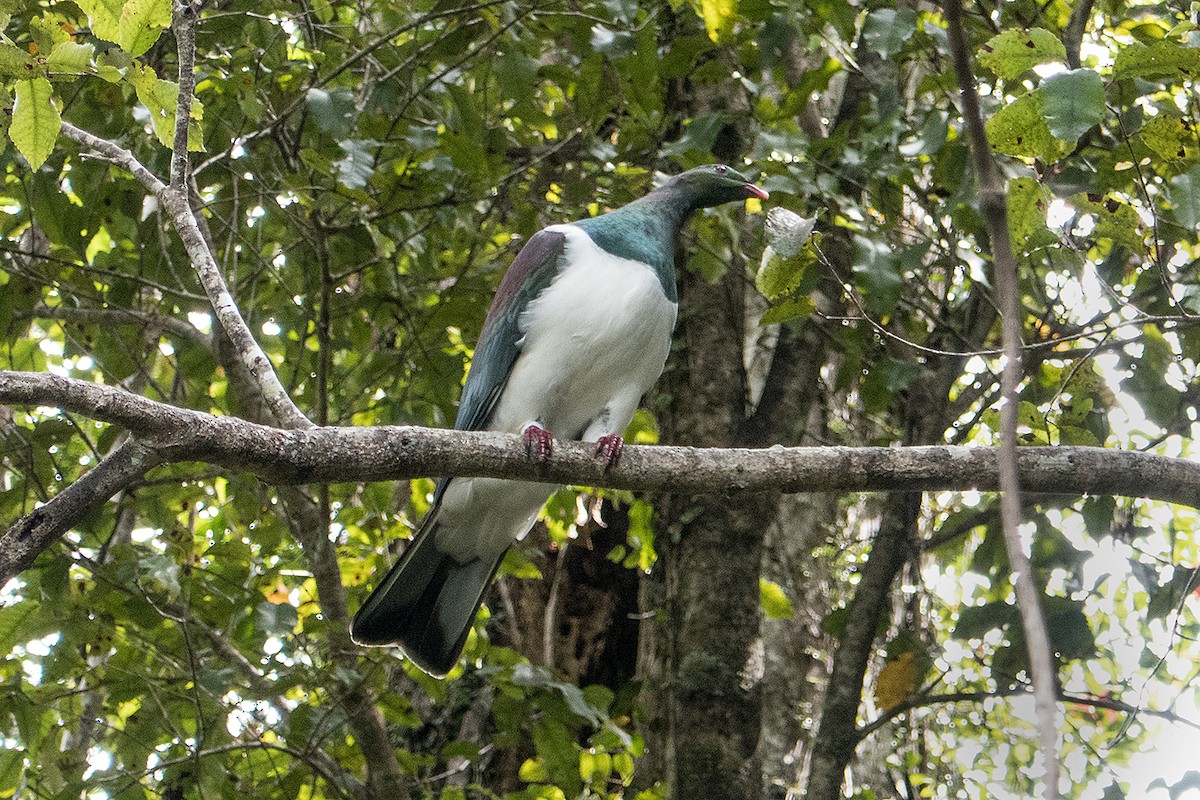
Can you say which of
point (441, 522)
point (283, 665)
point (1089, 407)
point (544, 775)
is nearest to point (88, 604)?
point (283, 665)

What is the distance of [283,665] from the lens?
3.34 metres

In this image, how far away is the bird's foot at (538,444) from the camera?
2.43 metres

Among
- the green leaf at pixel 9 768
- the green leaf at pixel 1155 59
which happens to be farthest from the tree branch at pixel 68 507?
the green leaf at pixel 1155 59

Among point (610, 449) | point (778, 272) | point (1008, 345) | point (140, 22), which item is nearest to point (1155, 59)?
point (778, 272)

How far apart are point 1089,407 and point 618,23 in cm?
179

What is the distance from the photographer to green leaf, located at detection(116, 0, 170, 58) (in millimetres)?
2197

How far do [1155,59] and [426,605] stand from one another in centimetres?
225

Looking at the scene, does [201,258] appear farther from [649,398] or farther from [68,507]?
[649,398]

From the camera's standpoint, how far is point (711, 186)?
A: 359 cm

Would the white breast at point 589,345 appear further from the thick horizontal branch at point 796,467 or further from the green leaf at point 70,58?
the green leaf at point 70,58

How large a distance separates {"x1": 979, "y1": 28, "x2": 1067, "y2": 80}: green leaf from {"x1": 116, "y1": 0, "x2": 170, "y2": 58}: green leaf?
4.94ft

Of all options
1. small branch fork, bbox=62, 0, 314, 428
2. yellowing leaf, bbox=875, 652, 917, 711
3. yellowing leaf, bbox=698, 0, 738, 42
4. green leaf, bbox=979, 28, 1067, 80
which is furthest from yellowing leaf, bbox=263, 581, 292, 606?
green leaf, bbox=979, 28, 1067, 80

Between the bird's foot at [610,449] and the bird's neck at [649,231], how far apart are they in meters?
0.80

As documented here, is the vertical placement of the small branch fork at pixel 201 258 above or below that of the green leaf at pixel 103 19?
below
